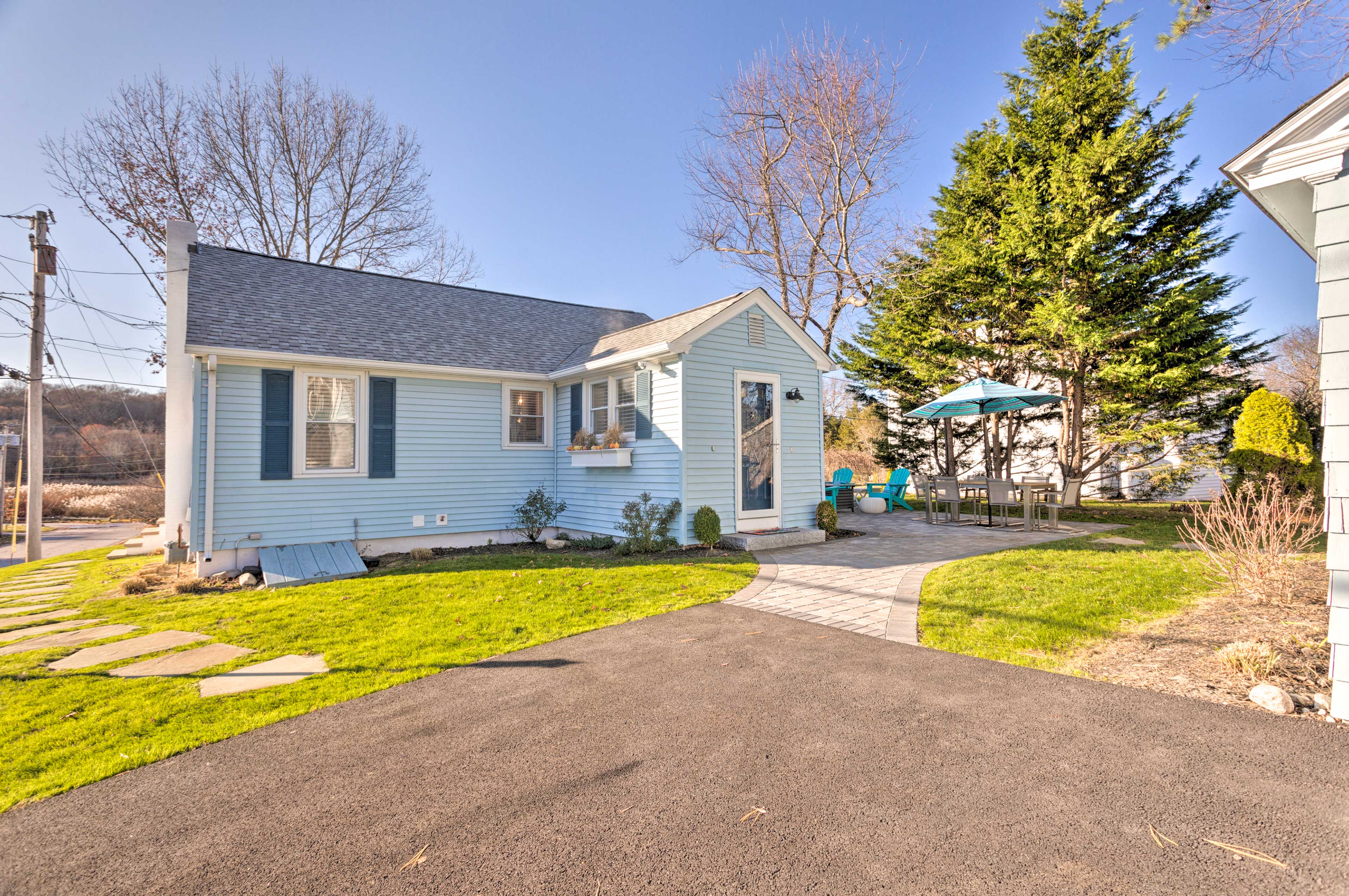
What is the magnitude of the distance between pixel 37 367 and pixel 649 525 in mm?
12768

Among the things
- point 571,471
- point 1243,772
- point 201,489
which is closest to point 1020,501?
point 571,471

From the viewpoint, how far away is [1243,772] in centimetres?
276

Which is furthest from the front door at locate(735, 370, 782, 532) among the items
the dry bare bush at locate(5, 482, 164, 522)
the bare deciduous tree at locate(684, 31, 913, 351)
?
the dry bare bush at locate(5, 482, 164, 522)

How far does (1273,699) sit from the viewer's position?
339 centimetres

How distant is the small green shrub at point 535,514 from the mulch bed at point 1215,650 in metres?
8.29

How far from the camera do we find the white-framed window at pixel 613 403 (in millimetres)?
10094

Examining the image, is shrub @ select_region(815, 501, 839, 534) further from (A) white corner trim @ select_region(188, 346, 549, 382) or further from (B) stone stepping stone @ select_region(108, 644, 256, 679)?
(B) stone stepping stone @ select_region(108, 644, 256, 679)

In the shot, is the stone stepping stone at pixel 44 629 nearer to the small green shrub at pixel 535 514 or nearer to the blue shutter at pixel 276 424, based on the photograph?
the blue shutter at pixel 276 424

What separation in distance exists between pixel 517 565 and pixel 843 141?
51.0 ft

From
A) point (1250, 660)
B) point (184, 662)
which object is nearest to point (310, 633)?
point (184, 662)

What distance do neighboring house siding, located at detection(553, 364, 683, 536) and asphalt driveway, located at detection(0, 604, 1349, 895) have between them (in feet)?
18.3

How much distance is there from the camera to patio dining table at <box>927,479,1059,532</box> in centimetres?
1055

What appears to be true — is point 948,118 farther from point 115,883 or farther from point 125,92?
point 125,92

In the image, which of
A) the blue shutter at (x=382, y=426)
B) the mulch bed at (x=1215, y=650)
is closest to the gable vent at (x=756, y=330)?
the blue shutter at (x=382, y=426)
